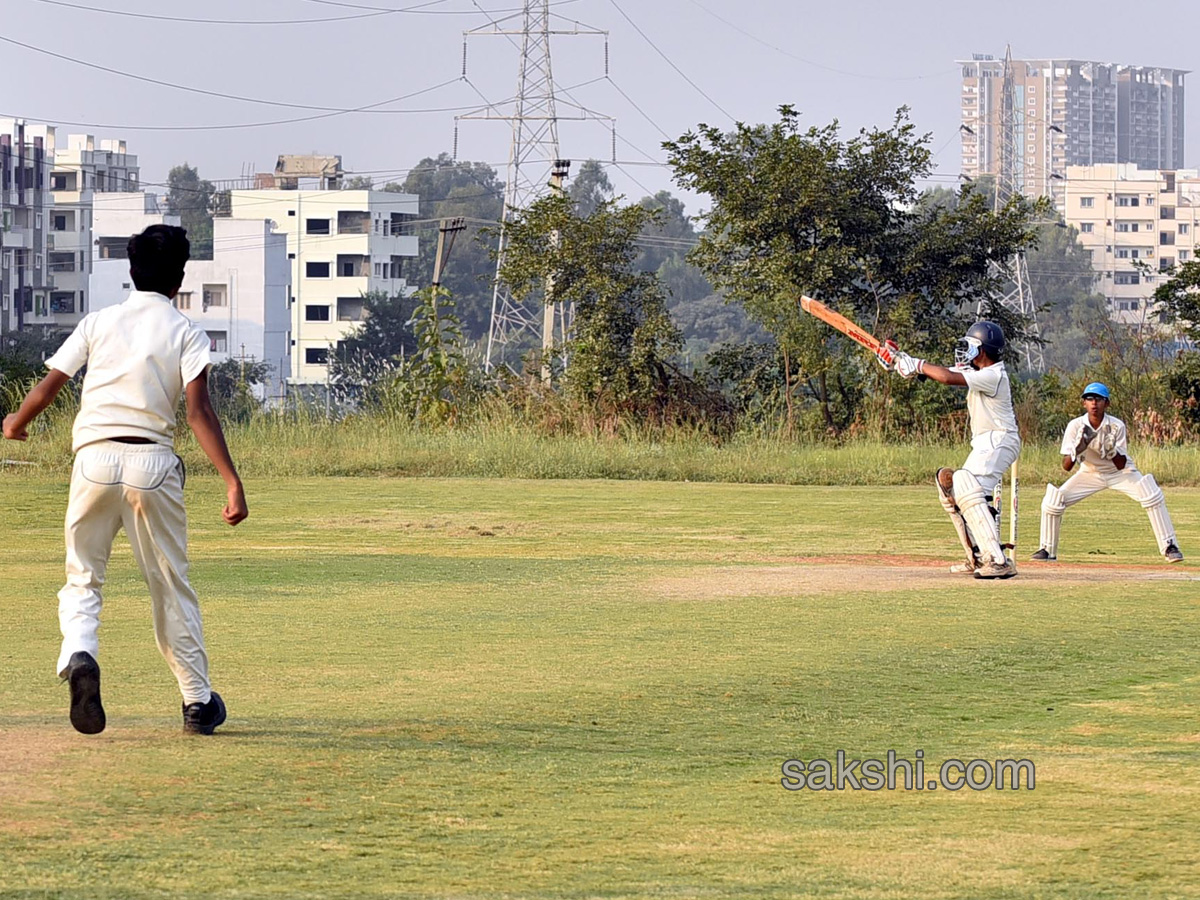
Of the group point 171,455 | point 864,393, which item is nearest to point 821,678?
point 171,455

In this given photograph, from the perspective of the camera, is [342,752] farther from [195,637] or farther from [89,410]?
[89,410]

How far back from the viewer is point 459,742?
737 cm

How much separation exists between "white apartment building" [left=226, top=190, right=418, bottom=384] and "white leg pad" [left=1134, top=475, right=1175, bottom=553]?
319 feet

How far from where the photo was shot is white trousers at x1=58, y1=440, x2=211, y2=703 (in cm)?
703

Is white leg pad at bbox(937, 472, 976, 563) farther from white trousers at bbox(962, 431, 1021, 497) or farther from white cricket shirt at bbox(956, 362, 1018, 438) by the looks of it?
white cricket shirt at bbox(956, 362, 1018, 438)

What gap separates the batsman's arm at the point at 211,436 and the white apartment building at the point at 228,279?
335ft

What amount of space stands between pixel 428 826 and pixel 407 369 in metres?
29.6

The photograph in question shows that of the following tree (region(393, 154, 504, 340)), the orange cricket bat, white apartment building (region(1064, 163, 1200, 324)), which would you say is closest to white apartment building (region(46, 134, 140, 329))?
tree (region(393, 154, 504, 340))

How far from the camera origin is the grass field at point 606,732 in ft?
17.6

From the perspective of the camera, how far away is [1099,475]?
1630cm

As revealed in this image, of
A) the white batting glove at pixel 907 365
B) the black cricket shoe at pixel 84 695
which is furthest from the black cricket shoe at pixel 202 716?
the white batting glove at pixel 907 365

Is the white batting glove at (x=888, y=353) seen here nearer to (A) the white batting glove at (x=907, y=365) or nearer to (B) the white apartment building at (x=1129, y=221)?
(A) the white batting glove at (x=907, y=365)

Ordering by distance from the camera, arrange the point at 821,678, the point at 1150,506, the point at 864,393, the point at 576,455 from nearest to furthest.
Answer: the point at 821,678
the point at 1150,506
the point at 576,455
the point at 864,393

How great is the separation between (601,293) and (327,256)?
3202 inches
